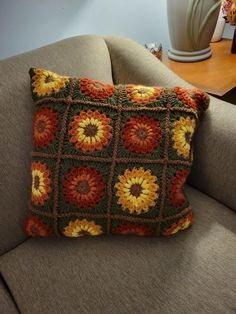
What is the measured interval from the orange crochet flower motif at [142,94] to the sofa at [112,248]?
0.16 m

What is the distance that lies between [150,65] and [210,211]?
47 centimetres

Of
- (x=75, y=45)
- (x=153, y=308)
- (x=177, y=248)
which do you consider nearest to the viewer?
(x=153, y=308)

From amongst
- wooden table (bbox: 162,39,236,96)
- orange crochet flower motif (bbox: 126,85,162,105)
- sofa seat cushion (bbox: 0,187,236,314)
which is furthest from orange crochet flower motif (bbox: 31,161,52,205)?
wooden table (bbox: 162,39,236,96)

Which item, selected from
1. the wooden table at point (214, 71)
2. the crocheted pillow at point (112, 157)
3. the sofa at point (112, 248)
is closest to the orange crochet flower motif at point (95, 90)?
the crocheted pillow at point (112, 157)

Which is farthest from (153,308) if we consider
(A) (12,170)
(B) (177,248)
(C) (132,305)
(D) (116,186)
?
(A) (12,170)

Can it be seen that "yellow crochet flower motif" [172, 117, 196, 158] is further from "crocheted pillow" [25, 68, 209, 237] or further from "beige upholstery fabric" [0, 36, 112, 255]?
"beige upholstery fabric" [0, 36, 112, 255]

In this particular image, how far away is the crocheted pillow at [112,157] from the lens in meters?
0.69

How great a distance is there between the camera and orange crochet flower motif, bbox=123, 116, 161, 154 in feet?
2.26

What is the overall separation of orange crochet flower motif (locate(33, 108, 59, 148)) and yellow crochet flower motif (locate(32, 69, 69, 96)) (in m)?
0.05

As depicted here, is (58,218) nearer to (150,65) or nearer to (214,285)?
(214,285)

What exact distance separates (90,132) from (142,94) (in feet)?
0.50

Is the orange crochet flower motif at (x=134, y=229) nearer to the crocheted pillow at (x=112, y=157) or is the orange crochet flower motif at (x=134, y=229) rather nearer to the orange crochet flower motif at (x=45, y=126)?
the crocheted pillow at (x=112, y=157)

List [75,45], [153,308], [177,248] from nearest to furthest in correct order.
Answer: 1. [153,308]
2. [177,248]
3. [75,45]

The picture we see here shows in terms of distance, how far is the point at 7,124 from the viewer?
76 cm
